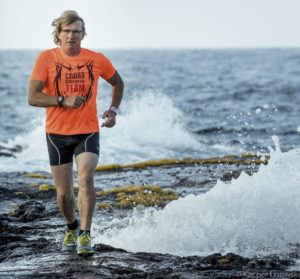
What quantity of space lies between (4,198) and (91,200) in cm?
386

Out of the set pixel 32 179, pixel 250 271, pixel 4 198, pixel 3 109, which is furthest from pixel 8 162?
pixel 3 109

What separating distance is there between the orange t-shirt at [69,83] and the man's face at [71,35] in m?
0.10

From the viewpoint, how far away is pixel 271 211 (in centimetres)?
550

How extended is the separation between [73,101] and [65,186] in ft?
3.30

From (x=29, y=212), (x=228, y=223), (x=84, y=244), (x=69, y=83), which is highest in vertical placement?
(x=69, y=83)

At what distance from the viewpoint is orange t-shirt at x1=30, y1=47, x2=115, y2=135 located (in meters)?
4.68

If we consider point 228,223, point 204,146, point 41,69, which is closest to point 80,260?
point 228,223

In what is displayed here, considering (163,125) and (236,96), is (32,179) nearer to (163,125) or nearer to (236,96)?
(163,125)

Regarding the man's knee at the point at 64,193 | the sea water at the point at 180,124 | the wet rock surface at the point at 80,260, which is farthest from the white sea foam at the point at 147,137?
the man's knee at the point at 64,193

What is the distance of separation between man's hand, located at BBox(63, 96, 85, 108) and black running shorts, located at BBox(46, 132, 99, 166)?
16.1 inches

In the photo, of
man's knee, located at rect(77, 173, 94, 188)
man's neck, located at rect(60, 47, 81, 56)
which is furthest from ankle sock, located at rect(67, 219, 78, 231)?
man's neck, located at rect(60, 47, 81, 56)

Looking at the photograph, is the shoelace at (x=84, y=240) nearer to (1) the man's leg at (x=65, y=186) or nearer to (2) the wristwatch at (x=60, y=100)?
(1) the man's leg at (x=65, y=186)

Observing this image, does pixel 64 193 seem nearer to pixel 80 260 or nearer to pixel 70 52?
pixel 80 260

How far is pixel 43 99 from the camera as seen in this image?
457 cm
